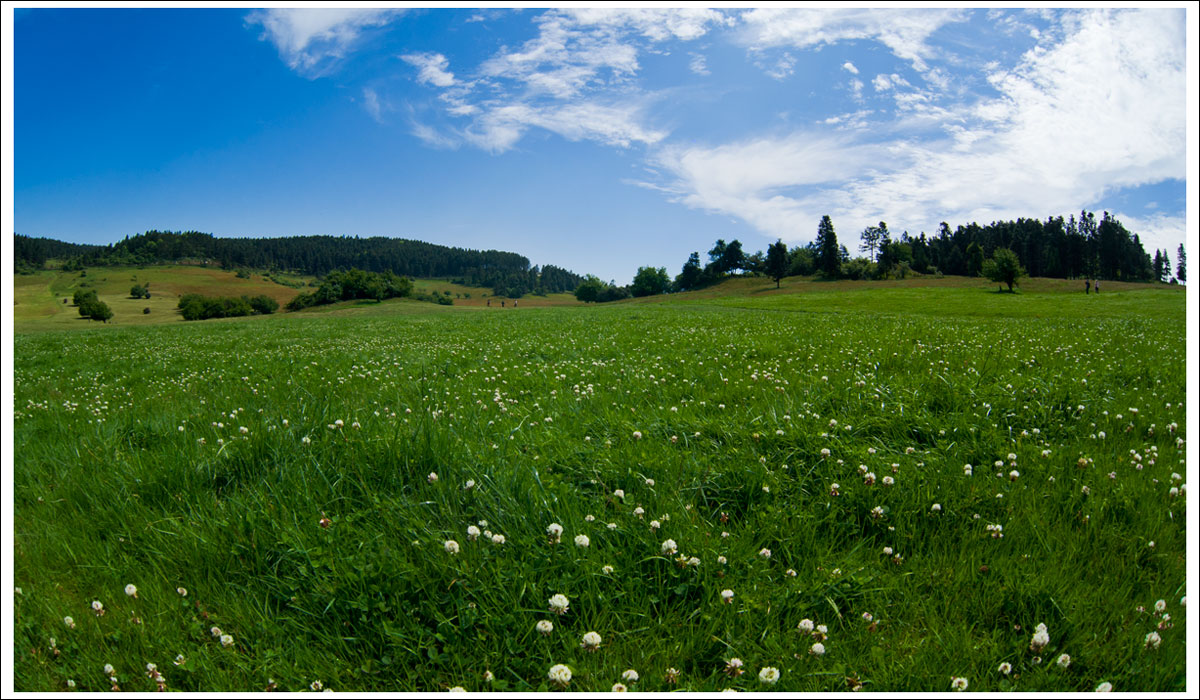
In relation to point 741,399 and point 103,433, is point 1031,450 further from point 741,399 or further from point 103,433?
point 103,433

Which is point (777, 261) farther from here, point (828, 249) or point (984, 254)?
point (984, 254)

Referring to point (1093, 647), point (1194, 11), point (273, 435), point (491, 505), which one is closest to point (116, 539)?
point (273, 435)

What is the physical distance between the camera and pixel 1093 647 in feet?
8.00

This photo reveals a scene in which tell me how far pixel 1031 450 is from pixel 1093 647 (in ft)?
7.81

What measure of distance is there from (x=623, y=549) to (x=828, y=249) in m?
120

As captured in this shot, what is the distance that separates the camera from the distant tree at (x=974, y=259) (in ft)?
393

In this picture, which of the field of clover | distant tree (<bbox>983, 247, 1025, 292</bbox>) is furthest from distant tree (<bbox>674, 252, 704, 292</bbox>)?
the field of clover

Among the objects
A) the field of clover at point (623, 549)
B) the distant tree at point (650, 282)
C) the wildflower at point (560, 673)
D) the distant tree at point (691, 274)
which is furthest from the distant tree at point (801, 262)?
the wildflower at point (560, 673)

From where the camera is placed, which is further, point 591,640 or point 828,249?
point 828,249

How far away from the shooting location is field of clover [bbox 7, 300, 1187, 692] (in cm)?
242

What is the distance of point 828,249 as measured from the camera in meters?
112

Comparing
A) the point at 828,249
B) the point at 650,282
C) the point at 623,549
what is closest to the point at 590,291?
the point at 650,282

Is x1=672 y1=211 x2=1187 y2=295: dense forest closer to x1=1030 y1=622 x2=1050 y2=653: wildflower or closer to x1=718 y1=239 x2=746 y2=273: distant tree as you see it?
x1=718 y1=239 x2=746 y2=273: distant tree

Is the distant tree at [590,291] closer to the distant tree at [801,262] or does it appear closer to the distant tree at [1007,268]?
the distant tree at [801,262]
